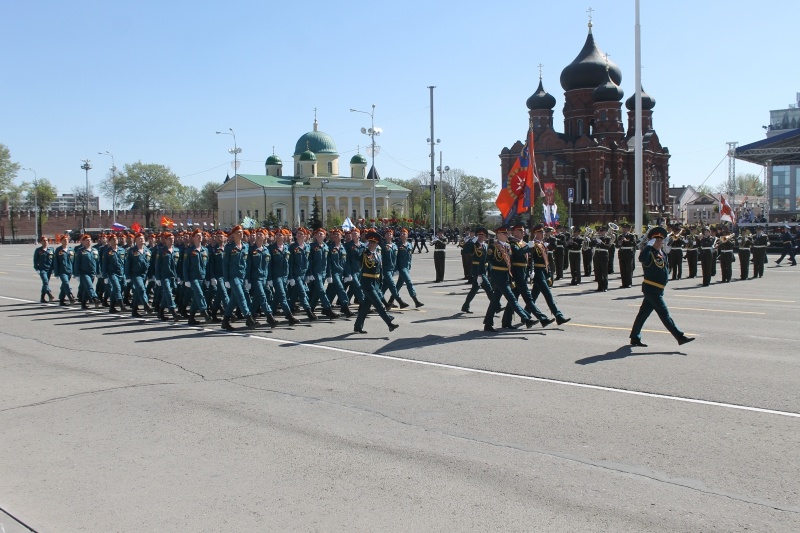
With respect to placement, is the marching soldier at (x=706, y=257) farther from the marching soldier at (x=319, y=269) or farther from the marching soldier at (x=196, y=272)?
the marching soldier at (x=196, y=272)

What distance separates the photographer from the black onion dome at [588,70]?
3366 inches

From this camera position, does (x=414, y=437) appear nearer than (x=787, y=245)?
Yes

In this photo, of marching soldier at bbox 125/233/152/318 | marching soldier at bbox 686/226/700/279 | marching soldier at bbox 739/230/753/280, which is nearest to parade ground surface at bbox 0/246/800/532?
marching soldier at bbox 125/233/152/318

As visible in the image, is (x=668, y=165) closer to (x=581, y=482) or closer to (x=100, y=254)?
(x=100, y=254)

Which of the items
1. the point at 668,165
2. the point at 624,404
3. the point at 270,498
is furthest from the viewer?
the point at 668,165

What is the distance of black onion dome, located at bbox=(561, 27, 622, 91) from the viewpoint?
85.5 metres

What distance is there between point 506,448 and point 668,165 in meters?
99.3

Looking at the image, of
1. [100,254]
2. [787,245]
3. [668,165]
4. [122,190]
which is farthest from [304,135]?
[100,254]

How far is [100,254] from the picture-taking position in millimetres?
18531

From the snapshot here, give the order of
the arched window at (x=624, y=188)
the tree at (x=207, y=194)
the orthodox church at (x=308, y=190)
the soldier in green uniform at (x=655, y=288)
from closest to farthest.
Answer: the soldier in green uniform at (x=655, y=288)
the arched window at (x=624, y=188)
the orthodox church at (x=308, y=190)
the tree at (x=207, y=194)

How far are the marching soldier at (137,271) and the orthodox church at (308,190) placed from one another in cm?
8820

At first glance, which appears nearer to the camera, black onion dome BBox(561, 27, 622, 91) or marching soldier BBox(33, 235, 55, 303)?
marching soldier BBox(33, 235, 55, 303)

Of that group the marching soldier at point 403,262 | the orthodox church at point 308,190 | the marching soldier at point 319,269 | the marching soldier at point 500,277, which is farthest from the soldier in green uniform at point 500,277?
the orthodox church at point 308,190

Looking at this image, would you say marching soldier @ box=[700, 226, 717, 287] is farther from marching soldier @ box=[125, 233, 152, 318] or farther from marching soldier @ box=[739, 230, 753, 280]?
marching soldier @ box=[125, 233, 152, 318]
